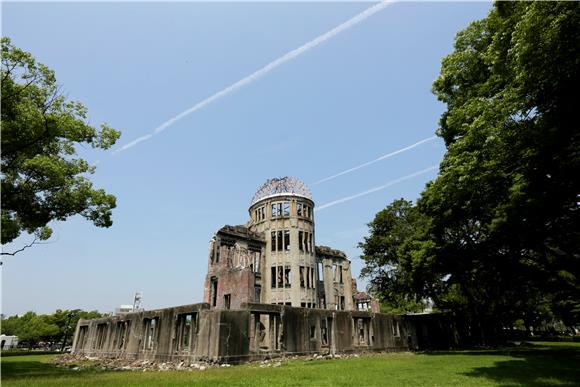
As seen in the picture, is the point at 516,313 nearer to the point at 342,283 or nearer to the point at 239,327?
the point at 342,283

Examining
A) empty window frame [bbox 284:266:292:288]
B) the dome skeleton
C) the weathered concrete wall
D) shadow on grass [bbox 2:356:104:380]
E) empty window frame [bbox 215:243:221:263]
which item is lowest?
shadow on grass [bbox 2:356:104:380]

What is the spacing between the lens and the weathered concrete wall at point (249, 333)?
1702 centimetres

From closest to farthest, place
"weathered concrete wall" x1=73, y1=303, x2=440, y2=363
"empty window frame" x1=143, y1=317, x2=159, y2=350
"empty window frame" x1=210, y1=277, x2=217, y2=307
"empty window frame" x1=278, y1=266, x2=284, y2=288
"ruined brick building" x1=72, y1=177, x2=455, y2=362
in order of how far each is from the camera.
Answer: "weathered concrete wall" x1=73, y1=303, x2=440, y2=363, "ruined brick building" x1=72, y1=177, x2=455, y2=362, "empty window frame" x1=143, y1=317, x2=159, y2=350, "empty window frame" x1=210, y1=277, x2=217, y2=307, "empty window frame" x1=278, y1=266, x2=284, y2=288

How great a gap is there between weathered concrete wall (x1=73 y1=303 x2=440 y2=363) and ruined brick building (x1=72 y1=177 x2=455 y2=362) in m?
0.05

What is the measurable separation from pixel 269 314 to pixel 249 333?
2100 millimetres

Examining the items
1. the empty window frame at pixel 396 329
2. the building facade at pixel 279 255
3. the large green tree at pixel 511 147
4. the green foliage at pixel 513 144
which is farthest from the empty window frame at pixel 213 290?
the green foliage at pixel 513 144

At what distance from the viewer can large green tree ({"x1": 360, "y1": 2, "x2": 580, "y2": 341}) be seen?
8727 millimetres

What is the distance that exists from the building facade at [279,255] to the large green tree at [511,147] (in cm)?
1762

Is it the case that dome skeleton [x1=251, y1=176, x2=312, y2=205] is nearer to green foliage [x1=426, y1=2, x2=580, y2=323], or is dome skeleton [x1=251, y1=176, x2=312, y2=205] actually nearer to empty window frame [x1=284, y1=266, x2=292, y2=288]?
empty window frame [x1=284, y1=266, x2=292, y2=288]

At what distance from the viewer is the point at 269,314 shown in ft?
63.8

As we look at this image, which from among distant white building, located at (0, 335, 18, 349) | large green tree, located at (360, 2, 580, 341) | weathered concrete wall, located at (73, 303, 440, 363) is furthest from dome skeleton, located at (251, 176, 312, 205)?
distant white building, located at (0, 335, 18, 349)

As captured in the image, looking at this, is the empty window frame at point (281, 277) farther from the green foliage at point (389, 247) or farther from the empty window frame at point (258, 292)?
the green foliage at point (389, 247)

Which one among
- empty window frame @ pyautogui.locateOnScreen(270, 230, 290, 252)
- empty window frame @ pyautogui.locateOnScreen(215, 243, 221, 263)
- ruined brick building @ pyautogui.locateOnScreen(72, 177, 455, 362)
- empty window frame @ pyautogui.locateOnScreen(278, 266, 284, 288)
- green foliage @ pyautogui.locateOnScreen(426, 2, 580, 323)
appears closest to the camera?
green foliage @ pyautogui.locateOnScreen(426, 2, 580, 323)

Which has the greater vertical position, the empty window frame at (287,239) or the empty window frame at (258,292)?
the empty window frame at (287,239)
